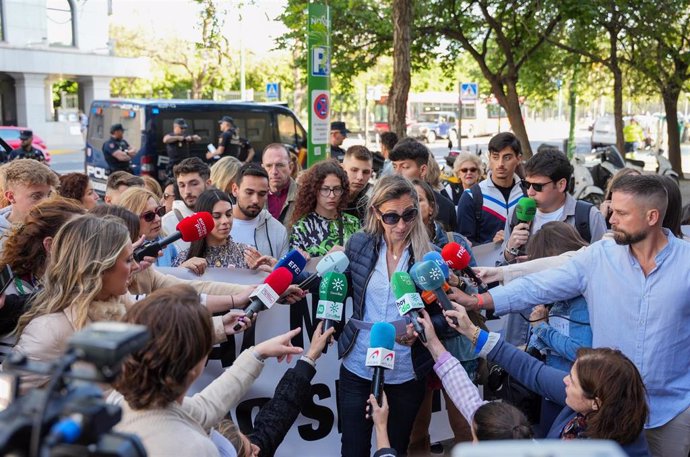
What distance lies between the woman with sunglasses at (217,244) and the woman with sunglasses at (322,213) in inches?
19.5

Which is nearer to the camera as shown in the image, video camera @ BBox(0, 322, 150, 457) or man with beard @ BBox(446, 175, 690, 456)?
video camera @ BBox(0, 322, 150, 457)

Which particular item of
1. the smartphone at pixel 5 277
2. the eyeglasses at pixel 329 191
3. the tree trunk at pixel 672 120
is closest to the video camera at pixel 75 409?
the smartphone at pixel 5 277

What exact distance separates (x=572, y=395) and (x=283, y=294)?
5.38 ft

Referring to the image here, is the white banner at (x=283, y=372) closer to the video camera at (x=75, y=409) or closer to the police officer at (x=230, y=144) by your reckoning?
the video camera at (x=75, y=409)

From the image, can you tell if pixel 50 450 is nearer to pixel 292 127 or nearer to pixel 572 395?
pixel 572 395

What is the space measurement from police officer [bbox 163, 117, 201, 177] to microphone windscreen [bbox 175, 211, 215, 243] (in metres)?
9.29

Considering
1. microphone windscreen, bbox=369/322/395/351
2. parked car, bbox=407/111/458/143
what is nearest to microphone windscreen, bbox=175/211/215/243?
microphone windscreen, bbox=369/322/395/351

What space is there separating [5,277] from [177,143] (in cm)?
1051

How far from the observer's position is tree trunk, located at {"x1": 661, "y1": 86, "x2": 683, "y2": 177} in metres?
19.2

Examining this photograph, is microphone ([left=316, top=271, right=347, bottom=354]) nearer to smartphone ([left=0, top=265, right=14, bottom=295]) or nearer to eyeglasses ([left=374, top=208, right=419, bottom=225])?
eyeglasses ([left=374, top=208, right=419, bottom=225])

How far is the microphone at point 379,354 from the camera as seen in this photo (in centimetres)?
313

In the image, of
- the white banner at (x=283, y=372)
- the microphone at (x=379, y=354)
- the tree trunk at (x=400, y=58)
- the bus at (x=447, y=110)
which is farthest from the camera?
the bus at (x=447, y=110)

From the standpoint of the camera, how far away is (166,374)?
2160 millimetres

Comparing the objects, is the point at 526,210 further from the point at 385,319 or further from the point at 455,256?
the point at 385,319
